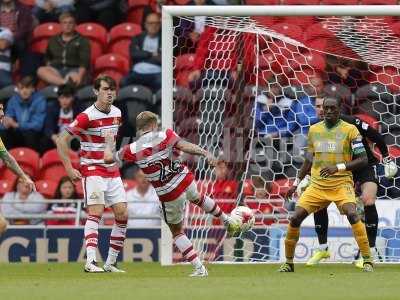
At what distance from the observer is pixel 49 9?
20172mm

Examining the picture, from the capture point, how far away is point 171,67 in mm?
14000

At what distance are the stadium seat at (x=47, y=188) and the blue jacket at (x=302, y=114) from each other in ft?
12.8

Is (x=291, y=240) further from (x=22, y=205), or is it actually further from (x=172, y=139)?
(x=22, y=205)

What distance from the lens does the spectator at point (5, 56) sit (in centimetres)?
1934

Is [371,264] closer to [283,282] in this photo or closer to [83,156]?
[283,282]

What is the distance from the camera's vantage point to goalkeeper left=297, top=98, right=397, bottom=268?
13.3 metres

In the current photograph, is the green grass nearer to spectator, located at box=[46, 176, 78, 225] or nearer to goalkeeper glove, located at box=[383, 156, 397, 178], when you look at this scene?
goalkeeper glove, located at box=[383, 156, 397, 178]

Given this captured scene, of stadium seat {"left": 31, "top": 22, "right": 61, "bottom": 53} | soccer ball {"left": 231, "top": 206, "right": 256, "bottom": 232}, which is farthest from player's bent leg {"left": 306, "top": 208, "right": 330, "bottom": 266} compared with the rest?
stadium seat {"left": 31, "top": 22, "right": 61, "bottom": 53}

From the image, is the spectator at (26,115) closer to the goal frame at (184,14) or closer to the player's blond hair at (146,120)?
the goal frame at (184,14)

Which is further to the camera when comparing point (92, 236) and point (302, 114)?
point (302, 114)

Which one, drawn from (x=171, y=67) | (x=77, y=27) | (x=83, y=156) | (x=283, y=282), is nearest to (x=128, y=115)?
(x=77, y=27)

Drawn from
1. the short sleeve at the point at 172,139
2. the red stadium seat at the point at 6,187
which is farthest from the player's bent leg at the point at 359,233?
the red stadium seat at the point at 6,187

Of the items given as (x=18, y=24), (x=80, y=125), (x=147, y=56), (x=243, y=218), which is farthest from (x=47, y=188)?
(x=243, y=218)

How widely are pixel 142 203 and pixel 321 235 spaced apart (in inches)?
137
